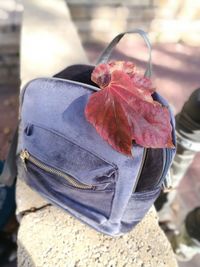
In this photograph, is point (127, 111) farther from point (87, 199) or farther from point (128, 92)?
point (87, 199)

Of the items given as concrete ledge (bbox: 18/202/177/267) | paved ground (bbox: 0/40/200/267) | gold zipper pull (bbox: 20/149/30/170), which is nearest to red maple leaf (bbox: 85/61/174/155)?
gold zipper pull (bbox: 20/149/30/170)

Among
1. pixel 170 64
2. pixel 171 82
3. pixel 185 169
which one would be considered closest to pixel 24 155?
pixel 185 169

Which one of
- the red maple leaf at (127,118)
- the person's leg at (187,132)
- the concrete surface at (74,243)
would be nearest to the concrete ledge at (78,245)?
the concrete surface at (74,243)

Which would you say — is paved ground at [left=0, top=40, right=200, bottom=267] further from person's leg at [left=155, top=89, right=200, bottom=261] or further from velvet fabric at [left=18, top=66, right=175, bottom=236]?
velvet fabric at [left=18, top=66, right=175, bottom=236]

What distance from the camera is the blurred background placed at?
224cm

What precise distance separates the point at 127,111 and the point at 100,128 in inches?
3.4

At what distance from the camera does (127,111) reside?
100cm

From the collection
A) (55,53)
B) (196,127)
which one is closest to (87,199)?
(196,127)

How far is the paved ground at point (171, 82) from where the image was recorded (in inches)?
85.1

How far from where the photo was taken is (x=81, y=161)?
109 centimetres

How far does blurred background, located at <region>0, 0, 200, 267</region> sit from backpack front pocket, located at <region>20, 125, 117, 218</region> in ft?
3.02

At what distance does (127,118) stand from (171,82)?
1.81m

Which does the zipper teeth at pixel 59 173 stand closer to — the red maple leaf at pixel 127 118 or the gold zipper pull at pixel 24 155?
the gold zipper pull at pixel 24 155

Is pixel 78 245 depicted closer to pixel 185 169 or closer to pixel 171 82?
pixel 185 169
